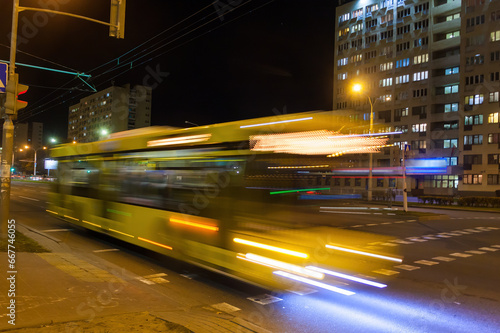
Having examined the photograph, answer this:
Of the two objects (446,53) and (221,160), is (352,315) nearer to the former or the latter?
(221,160)

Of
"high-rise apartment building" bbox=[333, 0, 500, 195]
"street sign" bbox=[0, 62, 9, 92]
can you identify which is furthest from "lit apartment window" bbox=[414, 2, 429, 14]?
"street sign" bbox=[0, 62, 9, 92]

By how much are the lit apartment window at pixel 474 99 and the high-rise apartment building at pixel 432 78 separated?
124 mm

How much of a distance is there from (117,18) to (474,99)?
58521 mm

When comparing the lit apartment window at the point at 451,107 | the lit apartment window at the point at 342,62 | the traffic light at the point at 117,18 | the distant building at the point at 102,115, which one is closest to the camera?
the traffic light at the point at 117,18

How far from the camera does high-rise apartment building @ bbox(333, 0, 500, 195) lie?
53.8 m

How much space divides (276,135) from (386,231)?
35.8 ft

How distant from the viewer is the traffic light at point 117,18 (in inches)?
337

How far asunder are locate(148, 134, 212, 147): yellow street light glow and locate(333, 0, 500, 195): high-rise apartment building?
150 ft

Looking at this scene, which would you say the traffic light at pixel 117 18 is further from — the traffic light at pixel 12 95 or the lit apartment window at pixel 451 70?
the lit apartment window at pixel 451 70

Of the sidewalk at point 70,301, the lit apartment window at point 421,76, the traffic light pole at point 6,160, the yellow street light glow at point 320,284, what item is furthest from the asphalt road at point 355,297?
the lit apartment window at point 421,76

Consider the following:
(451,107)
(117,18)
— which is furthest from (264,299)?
(451,107)

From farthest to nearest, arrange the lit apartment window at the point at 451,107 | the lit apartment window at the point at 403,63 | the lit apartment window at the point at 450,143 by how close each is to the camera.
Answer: the lit apartment window at the point at 403,63
the lit apartment window at the point at 451,107
the lit apartment window at the point at 450,143

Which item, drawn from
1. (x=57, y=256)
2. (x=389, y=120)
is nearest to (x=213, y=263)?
(x=57, y=256)

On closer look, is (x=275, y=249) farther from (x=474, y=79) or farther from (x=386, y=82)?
(x=386, y=82)
